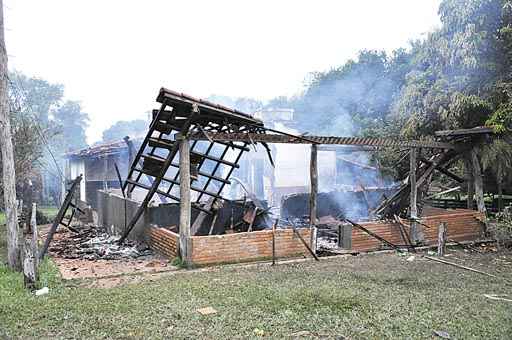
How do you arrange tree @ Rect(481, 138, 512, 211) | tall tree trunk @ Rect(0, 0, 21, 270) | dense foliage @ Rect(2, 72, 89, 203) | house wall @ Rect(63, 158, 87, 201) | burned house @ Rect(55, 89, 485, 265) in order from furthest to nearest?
house wall @ Rect(63, 158, 87, 201), dense foliage @ Rect(2, 72, 89, 203), tree @ Rect(481, 138, 512, 211), burned house @ Rect(55, 89, 485, 265), tall tree trunk @ Rect(0, 0, 21, 270)

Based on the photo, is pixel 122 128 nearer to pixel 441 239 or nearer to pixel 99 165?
pixel 99 165

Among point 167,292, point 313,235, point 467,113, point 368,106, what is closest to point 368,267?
point 313,235

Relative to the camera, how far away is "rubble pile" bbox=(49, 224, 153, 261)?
10.0 meters

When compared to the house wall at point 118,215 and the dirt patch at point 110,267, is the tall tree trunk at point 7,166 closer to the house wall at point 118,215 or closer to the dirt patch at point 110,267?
the dirt patch at point 110,267

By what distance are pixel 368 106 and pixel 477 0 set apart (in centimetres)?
1461

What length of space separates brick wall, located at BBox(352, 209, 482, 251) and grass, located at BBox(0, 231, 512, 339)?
2141mm

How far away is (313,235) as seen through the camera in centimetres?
984

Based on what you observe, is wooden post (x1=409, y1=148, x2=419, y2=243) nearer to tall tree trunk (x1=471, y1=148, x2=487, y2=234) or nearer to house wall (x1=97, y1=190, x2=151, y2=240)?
tall tree trunk (x1=471, y1=148, x2=487, y2=234)

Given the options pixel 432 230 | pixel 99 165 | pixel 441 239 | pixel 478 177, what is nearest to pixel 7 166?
pixel 441 239

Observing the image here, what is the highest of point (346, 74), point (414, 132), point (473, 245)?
point (346, 74)

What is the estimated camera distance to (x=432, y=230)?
37.4 feet

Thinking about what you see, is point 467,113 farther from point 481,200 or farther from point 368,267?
point 368,267

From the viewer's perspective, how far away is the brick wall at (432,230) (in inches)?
414

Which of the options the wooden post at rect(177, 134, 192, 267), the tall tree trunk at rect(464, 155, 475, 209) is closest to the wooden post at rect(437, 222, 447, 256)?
the tall tree trunk at rect(464, 155, 475, 209)
